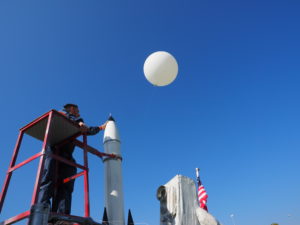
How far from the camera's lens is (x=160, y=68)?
6.86m

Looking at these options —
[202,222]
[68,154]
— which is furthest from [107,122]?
[202,222]

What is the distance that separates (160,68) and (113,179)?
10.0 feet

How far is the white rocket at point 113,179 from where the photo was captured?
255 inches

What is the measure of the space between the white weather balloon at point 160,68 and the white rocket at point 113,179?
194 centimetres

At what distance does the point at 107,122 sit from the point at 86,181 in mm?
2760

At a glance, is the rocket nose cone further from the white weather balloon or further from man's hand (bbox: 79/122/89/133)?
the white weather balloon

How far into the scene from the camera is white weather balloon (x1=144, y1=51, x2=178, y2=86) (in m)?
6.87

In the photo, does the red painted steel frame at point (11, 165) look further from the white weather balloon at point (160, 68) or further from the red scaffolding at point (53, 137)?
the white weather balloon at point (160, 68)

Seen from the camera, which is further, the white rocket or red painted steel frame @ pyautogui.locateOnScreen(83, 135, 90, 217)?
the white rocket

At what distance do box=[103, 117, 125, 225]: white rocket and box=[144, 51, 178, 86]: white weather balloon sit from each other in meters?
1.94

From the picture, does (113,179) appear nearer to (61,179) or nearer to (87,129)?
(61,179)

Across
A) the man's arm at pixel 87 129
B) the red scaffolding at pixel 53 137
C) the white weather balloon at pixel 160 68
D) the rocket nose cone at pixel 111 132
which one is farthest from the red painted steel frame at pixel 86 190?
the white weather balloon at pixel 160 68

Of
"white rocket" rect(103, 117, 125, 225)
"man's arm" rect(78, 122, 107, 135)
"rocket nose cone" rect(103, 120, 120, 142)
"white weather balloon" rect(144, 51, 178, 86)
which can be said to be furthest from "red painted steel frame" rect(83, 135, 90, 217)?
"white weather balloon" rect(144, 51, 178, 86)

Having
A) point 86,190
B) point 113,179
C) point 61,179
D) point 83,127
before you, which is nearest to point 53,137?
point 83,127
